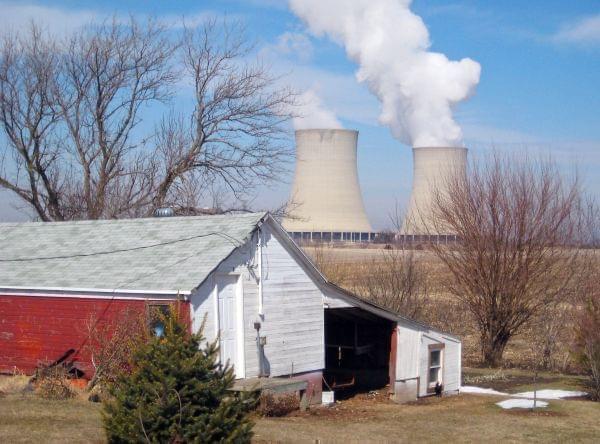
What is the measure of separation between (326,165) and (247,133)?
23.2m

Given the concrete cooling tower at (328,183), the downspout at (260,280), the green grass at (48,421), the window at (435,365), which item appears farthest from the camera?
the concrete cooling tower at (328,183)

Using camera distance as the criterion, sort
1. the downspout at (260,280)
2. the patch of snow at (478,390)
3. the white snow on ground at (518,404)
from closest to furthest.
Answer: the downspout at (260,280) < the white snow on ground at (518,404) < the patch of snow at (478,390)

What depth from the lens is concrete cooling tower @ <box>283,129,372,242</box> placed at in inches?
2132

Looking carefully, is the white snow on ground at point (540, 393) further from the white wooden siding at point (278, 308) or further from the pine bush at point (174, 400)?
the pine bush at point (174, 400)

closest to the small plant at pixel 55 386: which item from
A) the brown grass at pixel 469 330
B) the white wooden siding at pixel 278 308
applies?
the white wooden siding at pixel 278 308

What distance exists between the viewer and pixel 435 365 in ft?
70.1

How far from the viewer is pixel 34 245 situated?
19188 mm

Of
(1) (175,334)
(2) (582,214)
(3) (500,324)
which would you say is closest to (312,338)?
(1) (175,334)

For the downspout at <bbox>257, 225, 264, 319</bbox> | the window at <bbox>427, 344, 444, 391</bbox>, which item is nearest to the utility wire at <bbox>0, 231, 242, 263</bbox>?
the downspout at <bbox>257, 225, 264, 319</bbox>

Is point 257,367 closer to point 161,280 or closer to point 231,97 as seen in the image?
point 161,280

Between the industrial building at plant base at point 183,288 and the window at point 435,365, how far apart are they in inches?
56.5

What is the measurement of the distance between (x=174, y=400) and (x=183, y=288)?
561 cm

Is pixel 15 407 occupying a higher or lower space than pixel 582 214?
lower

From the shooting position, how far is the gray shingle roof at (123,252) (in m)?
16.0
